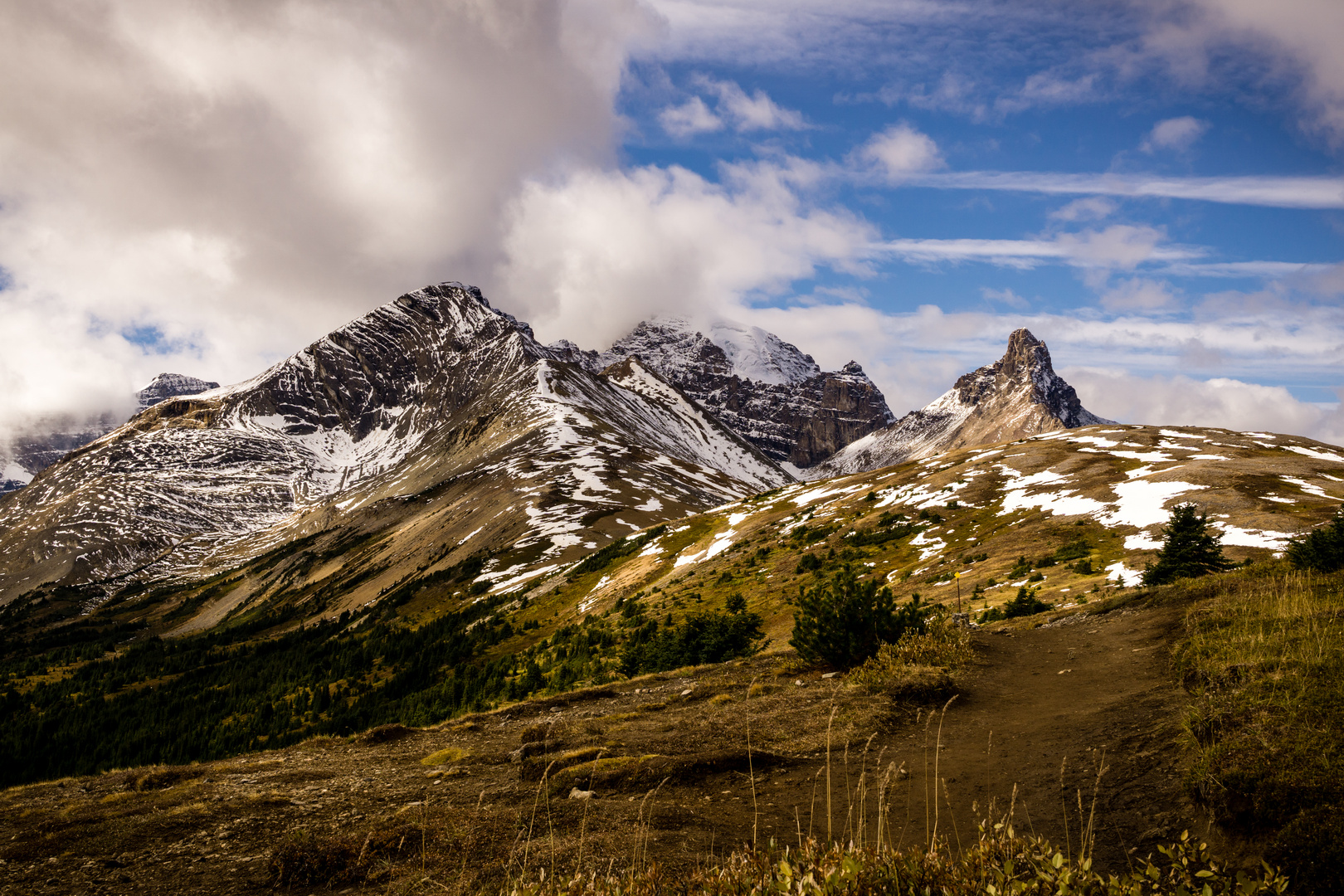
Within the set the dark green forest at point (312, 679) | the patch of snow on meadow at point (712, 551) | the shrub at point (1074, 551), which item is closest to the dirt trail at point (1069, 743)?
the dark green forest at point (312, 679)

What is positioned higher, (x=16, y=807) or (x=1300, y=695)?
(x=1300, y=695)

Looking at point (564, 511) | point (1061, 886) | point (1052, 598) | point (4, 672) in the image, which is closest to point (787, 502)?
point (1052, 598)

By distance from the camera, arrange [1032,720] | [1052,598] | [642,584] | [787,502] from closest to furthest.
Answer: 1. [1032,720]
2. [1052,598]
3. [642,584]
4. [787,502]

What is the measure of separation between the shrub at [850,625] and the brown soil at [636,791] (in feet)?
4.58

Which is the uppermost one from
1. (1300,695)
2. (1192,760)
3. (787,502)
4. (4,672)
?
(787,502)

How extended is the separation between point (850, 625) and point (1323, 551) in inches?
434

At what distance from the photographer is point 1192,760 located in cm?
741

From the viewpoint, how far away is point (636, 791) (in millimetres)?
9320

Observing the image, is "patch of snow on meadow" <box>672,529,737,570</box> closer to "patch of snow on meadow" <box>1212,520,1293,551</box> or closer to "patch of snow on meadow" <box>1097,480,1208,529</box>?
"patch of snow on meadow" <box>1097,480,1208,529</box>

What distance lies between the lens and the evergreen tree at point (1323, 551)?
15133 millimetres

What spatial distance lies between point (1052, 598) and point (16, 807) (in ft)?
86.1

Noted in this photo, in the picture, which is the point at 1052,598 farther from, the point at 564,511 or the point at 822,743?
the point at 564,511

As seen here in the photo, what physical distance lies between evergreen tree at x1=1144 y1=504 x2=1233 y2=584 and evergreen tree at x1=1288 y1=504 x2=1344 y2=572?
375 cm

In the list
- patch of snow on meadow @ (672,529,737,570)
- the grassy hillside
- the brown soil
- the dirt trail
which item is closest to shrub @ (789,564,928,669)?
the brown soil
